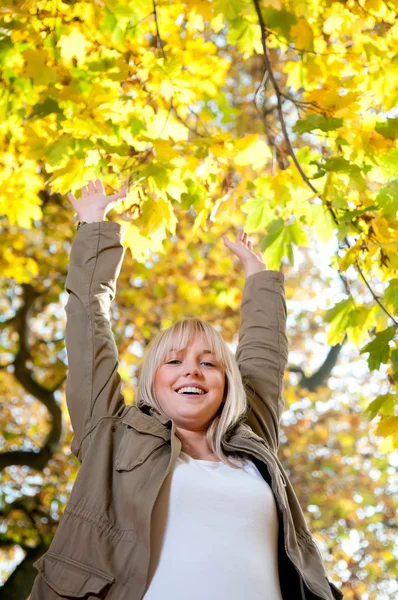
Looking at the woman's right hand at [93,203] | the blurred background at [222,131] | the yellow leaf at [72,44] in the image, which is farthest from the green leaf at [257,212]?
the yellow leaf at [72,44]

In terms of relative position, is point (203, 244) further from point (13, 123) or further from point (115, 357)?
point (115, 357)

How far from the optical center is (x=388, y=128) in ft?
9.56

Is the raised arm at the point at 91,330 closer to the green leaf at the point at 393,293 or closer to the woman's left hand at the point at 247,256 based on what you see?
the woman's left hand at the point at 247,256

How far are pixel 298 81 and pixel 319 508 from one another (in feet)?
29.1

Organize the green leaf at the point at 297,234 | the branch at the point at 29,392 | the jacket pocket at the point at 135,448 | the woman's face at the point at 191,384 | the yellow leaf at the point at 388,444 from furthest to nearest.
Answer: the branch at the point at 29,392 → the green leaf at the point at 297,234 → the yellow leaf at the point at 388,444 → the woman's face at the point at 191,384 → the jacket pocket at the point at 135,448

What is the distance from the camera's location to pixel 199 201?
3.37 m

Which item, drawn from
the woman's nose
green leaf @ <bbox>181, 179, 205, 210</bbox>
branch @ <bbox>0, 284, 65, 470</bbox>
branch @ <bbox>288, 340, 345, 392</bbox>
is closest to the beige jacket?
the woman's nose

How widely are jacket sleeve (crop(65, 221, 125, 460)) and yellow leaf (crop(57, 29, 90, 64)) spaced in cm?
123

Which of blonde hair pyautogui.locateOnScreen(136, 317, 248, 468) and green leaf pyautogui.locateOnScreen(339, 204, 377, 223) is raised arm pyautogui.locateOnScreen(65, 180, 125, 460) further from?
green leaf pyautogui.locateOnScreen(339, 204, 377, 223)

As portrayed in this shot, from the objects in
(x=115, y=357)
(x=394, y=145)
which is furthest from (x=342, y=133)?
(x=115, y=357)

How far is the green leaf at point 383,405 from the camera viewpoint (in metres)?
2.79

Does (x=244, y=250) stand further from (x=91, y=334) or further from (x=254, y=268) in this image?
(x=91, y=334)

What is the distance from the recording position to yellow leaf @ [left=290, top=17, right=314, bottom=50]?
331cm

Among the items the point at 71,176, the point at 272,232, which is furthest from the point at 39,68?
the point at 272,232
